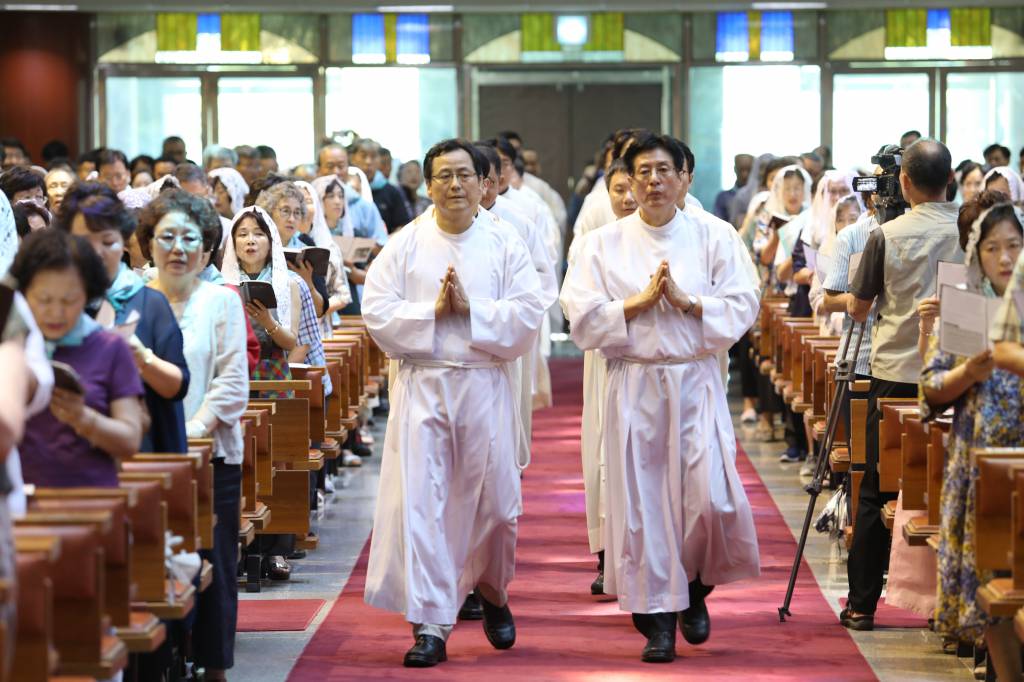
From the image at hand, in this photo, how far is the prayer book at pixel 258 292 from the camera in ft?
22.9

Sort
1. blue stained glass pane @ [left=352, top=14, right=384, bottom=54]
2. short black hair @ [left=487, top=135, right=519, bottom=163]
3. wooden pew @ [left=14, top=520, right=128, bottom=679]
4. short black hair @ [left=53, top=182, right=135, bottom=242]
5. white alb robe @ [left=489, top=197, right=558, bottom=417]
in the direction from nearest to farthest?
wooden pew @ [left=14, top=520, right=128, bottom=679], short black hair @ [left=53, top=182, right=135, bottom=242], white alb robe @ [left=489, top=197, right=558, bottom=417], short black hair @ [left=487, top=135, right=519, bottom=163], blue stained glass pane @ [left=352, top=14, right=384, bottom=54]

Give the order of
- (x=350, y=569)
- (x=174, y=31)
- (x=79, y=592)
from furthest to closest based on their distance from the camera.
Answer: (x=174, y=31) → (x=350, y=569) → (x=79, y=592)

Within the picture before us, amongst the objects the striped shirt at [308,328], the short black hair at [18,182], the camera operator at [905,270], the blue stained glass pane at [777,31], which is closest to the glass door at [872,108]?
the blue stained glass pane at [777,31]

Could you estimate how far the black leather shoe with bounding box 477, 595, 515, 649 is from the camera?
6301mm

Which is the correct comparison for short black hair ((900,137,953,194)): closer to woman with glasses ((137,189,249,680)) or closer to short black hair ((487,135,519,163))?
woman with glasses ((137,189,249,680))

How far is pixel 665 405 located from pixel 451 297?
833 millimetres

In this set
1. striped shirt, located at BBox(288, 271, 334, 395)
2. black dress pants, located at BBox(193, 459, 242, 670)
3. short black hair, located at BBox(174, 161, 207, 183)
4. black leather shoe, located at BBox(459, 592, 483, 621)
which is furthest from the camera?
short black hair, located at BBox(174, 161, 207, 183)

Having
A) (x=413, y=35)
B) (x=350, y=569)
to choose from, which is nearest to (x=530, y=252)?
(x=350, y=569)

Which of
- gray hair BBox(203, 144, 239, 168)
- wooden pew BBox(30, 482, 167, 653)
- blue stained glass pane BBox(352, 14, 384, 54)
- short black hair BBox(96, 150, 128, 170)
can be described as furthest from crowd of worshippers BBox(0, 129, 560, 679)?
blue stained glass pane BBox(352, 14, 384, 54)

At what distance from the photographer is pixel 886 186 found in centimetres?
666

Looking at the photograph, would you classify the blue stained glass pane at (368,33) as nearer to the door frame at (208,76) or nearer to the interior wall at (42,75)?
the door frame at (208,76)

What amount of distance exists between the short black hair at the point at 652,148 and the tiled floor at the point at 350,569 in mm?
1848

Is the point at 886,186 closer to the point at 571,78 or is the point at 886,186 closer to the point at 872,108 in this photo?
the point at 571,78

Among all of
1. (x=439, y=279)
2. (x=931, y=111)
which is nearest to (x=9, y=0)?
Answer: (x=931, y=111)
